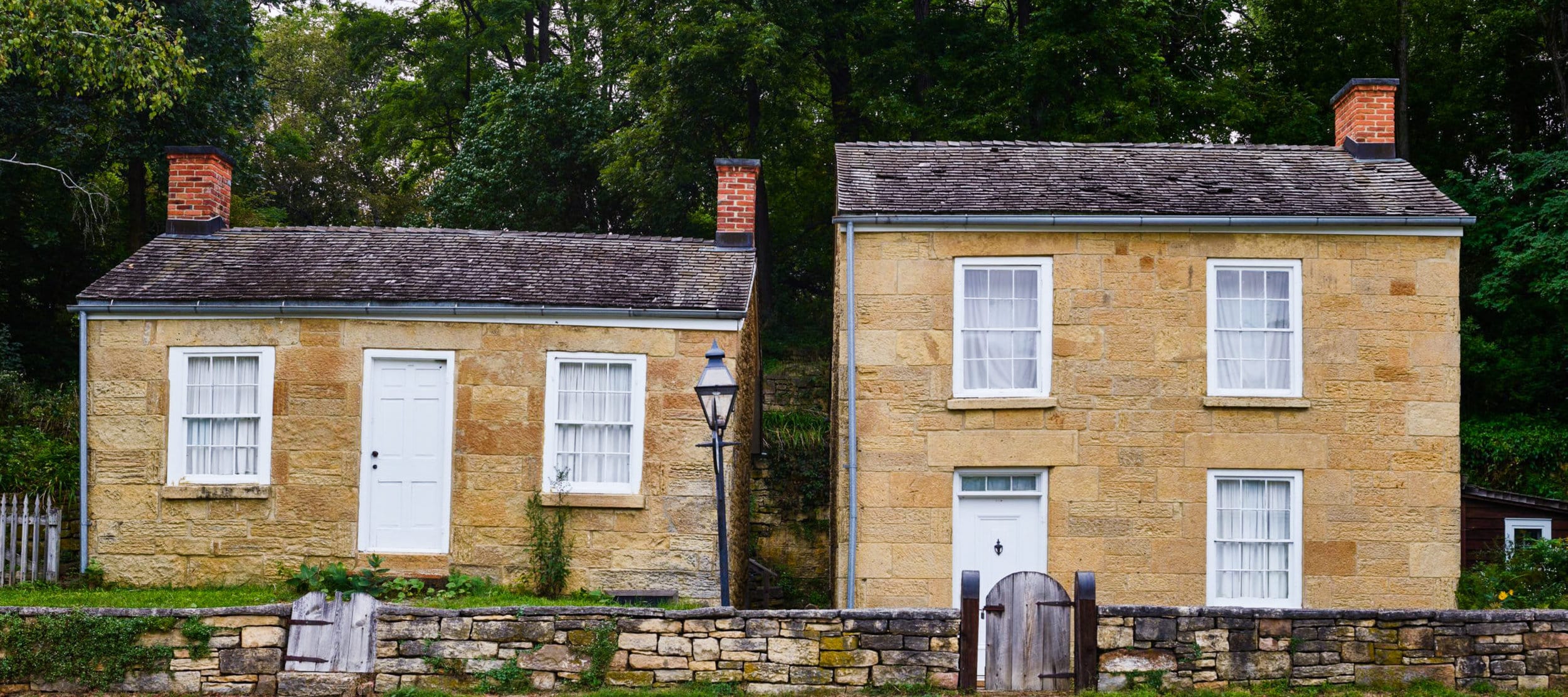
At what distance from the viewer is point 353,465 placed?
14750mm

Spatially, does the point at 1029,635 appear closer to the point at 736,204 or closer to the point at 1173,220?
the point at 1173,220

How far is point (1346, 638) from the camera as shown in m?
10.4

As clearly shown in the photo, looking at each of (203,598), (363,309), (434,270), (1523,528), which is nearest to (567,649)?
(203,598)

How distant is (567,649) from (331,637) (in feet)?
6.47

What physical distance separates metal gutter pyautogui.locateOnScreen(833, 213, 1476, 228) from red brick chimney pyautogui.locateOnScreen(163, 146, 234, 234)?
863 centimetres

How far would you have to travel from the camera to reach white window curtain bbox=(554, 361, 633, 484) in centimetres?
1485

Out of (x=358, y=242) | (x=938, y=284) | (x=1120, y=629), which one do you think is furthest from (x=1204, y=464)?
(x=358, y=242)

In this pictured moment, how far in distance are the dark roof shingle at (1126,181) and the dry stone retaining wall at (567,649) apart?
577 centimetres

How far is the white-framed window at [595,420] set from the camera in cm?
1480

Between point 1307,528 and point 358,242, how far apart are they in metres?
12.4

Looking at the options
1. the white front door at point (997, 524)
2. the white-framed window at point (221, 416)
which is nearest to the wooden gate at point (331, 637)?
the white-framed window at point (221, 416)

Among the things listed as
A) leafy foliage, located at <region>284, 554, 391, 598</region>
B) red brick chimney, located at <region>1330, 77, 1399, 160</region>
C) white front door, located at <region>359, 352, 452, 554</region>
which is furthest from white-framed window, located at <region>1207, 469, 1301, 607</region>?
leafy foliage, located at <region>284, 554, 391, 598</region>

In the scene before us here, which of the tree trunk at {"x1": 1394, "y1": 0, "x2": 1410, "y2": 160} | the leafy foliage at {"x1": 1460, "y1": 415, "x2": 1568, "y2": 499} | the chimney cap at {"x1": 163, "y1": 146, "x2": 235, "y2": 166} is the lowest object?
the leafy foliage at {"x1": 1460, "y1": 415, "x2": 1568, "y2": 499}

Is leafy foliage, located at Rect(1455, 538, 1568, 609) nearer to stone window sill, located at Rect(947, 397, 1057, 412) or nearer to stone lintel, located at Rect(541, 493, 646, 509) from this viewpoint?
stone window sill, located at Rect(947, 397, 1057, 412)
